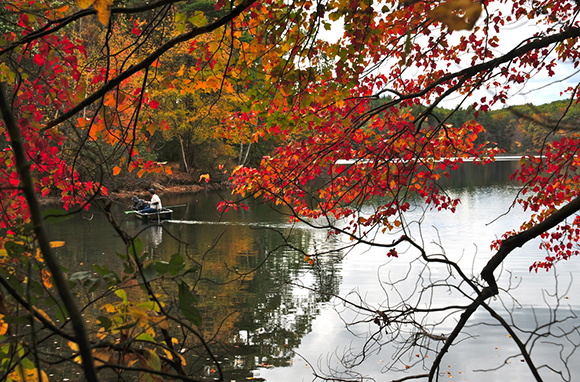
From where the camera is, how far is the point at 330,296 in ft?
41.5

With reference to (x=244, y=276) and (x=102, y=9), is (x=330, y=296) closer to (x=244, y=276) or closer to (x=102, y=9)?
(x=244, y=276)

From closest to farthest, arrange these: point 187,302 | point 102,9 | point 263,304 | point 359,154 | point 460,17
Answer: point 460,17
point 102,9
point 187,302
point 359,154
point 263,304

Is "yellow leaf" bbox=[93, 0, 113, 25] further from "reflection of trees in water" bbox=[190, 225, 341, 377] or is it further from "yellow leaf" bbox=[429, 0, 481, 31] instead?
"reflection of trees in water" bbox=[190, 225, 341, 377]

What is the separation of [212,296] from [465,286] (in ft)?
20.2

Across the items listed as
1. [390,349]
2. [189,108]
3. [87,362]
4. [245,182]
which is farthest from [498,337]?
[189,108]

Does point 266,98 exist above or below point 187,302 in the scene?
above

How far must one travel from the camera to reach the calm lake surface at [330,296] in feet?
26.8

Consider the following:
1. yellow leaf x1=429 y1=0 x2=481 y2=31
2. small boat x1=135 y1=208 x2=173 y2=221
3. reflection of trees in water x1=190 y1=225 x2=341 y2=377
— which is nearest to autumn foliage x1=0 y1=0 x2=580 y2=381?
yellow leaf x1=429 y1=0 x2=481 y2=31

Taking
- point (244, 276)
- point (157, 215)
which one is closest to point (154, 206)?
point (157, 215)

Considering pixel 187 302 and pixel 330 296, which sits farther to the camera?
pixel 330 296

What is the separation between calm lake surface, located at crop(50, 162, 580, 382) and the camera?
8180mm

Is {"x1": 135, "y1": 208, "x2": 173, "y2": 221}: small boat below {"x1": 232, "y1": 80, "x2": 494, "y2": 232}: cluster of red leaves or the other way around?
below

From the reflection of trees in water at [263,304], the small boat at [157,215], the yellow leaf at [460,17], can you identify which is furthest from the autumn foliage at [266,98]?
the small boat at [157,215]

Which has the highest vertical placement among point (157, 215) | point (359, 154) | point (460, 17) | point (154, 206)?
point (460, 17)
